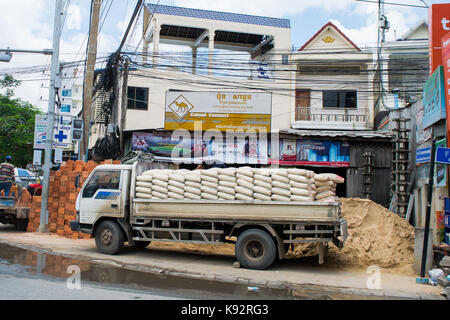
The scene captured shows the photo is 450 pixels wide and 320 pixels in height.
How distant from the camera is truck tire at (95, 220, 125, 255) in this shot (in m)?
9.65

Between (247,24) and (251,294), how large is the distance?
74.5ft

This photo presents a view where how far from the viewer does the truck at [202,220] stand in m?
8.20

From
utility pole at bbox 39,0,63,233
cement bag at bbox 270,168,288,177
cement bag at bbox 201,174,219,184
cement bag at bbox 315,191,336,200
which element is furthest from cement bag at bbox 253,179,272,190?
utility pole at bbox 39,0,63,233

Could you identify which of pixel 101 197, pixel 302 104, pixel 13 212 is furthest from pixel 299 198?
pixel 302 104

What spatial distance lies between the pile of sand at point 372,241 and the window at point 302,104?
41.7 feet

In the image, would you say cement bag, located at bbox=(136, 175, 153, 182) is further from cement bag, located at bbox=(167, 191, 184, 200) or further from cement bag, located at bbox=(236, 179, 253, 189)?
cement bag, located at bbox=(236, 179, 253, 189)

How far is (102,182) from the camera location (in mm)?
9945

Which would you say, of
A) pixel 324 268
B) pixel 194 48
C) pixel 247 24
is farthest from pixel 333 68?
pixel 324 268

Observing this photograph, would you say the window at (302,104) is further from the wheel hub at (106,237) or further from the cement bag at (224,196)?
A: the wheel hub at (106,237)

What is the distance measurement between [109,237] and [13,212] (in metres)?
5.38

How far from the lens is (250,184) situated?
8570mm

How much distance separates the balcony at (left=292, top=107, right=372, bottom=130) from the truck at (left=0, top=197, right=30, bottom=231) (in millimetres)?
15110

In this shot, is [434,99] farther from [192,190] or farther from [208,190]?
[192,190]

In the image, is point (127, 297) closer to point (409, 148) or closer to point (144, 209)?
point (144, 209)
